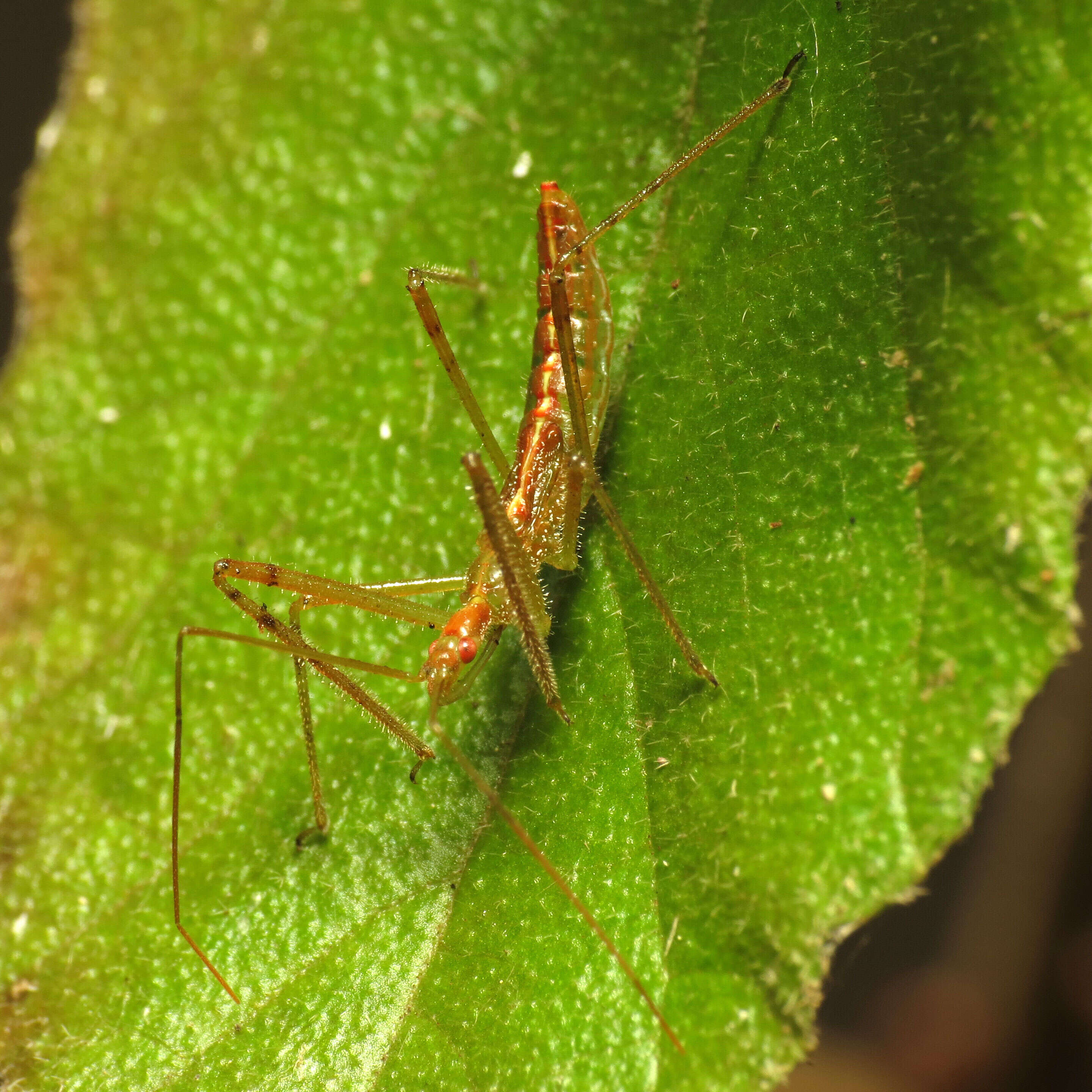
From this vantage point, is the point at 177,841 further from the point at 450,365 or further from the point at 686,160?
the point at 686,160

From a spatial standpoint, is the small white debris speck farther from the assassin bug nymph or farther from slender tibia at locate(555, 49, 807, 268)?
slender tibia at locate(555, 49, 807, 268)

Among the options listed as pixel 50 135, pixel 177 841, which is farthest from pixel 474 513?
pixel 50 135

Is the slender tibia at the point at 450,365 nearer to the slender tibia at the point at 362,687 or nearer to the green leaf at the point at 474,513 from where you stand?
the green leaf at the point at 474,513

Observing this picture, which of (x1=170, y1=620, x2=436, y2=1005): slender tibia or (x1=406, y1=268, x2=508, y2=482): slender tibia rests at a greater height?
(x1=406, y1=268, x2=508, y2=482): slender tibia

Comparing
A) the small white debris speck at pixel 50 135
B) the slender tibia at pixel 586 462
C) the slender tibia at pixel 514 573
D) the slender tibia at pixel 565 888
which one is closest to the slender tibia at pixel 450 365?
the slender tibia at pixel 586 462

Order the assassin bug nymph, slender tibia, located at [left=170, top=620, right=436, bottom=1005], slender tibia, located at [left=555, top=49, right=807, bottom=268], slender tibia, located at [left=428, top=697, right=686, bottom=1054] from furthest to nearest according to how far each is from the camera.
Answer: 1. slender tibia, located at [left=170, top=620, right=436, bottom=1005]
2. the assassin bug nymph
3. slender tibia, located at [left=555, top=49, right=807, bottom=268]
4. slender tibia, located at [left=428, top=697, right=686, bottom=1054]

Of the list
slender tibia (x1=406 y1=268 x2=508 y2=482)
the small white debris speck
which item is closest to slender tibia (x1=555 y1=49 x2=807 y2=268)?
slender tibia (x1=406 y1=268 x2=508 y2=482)
